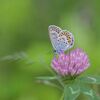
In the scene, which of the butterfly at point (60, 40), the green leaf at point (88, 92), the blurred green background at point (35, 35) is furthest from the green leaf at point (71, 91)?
the blurred green background at point (35, 35)

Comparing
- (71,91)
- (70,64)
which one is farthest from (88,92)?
(70,64)

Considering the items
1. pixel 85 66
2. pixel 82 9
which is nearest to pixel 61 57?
pixel 85 66

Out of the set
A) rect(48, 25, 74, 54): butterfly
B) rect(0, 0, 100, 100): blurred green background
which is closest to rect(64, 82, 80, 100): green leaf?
rect(48, 25, 74, 54): butterfly

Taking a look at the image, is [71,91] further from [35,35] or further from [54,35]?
[35,35]

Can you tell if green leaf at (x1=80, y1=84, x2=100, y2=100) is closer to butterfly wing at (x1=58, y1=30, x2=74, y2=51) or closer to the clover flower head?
the clover flower head

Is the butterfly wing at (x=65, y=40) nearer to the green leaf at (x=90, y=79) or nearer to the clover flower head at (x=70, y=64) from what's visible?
the clover flower head at (x=70, y=64)

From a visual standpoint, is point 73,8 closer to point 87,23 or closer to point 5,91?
point 87,23
